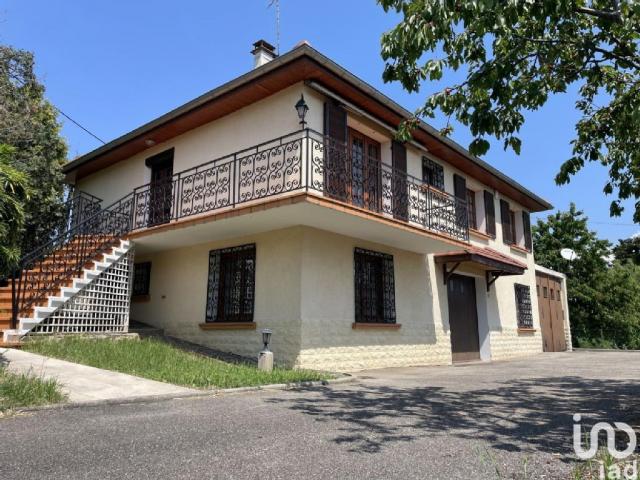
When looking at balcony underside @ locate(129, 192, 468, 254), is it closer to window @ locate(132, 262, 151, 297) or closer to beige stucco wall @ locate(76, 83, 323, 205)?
window @ locate(132, 262, 151, 297)

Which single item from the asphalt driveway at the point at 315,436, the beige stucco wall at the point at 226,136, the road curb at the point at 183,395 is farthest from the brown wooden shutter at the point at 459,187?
the asphalt driveway at the point at 315,436

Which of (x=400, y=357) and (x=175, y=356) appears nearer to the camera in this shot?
(x=175, y=356)

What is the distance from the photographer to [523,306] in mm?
17234

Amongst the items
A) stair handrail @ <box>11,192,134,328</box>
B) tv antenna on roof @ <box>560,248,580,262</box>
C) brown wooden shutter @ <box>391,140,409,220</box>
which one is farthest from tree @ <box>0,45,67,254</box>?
tv antenna on roof @ <box>560,248,580,262</box>

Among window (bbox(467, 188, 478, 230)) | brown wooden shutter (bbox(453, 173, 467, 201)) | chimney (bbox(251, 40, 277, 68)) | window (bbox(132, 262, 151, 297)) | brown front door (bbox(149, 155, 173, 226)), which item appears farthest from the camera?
window (bbox(467, 188, 478, 230))

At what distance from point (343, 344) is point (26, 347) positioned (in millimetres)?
5801

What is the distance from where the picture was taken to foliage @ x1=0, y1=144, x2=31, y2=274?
6148 mm

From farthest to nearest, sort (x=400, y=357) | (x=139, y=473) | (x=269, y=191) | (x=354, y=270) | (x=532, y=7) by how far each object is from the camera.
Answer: (x=400, y=357), (x=354, y=270), (x=269, y=191), (x=532, y=7), (x=139, y=473)

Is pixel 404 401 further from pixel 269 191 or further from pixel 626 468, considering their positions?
pixel 269 191

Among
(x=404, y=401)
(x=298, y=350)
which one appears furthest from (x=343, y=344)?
(x=404, y=401)

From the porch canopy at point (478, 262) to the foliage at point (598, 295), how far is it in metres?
10.2

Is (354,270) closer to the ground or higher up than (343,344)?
higher up

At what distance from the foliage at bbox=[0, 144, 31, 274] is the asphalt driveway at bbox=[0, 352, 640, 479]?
267 centimetres

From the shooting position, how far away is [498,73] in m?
4.88
